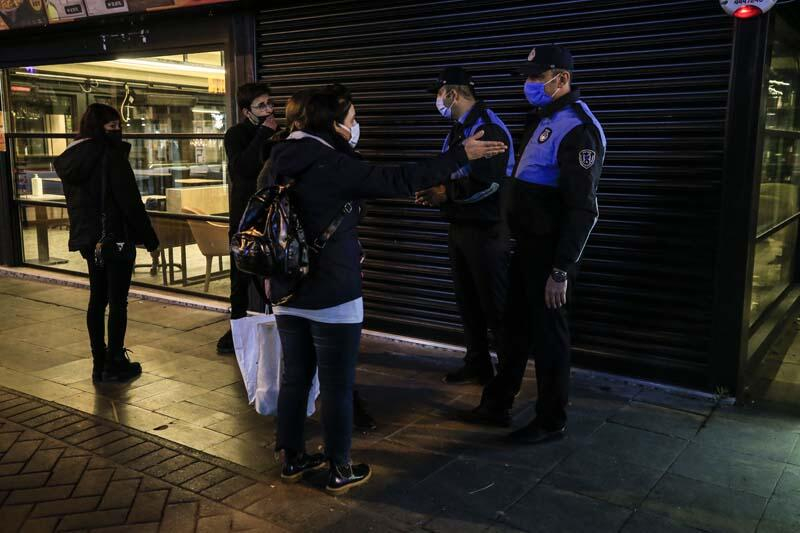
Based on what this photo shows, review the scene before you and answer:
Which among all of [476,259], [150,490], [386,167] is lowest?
[150,490]

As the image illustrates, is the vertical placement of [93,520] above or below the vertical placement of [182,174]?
below

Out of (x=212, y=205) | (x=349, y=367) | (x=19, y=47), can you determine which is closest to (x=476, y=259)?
(x=349, y=367)

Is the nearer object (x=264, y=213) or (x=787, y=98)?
(x=264, y=213)

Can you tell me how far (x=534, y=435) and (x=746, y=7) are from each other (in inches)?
110

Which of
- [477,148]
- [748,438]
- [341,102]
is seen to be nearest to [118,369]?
[341,102]

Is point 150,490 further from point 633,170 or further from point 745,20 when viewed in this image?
point 745,20

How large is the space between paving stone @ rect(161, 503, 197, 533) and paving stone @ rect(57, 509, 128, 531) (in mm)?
199

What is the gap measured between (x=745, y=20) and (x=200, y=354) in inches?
183

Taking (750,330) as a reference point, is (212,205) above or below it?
above

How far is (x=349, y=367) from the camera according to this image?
3527 millimetres

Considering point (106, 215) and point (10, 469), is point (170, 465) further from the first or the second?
point (106, 215)

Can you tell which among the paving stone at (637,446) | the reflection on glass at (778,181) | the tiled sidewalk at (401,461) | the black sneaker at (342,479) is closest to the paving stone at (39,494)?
the tiled sidewalk at (401,461)

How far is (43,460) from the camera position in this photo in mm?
4078

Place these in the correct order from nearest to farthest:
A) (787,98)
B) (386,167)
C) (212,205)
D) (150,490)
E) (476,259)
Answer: (386,167)
(150,490)
(476,259)
(787,98)
(212,205)
